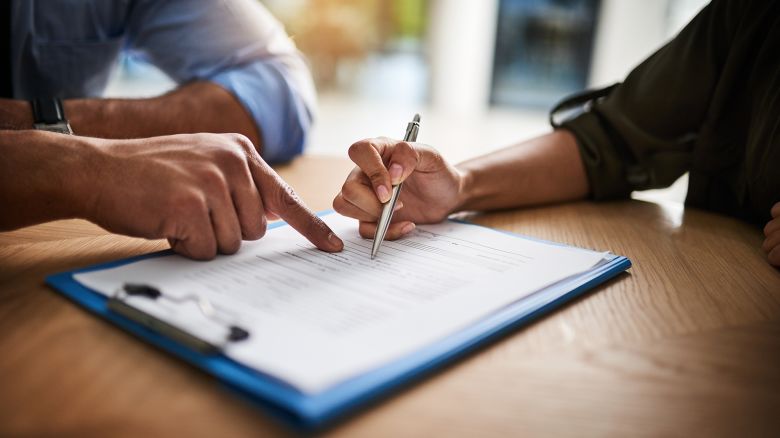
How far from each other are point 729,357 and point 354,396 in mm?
297

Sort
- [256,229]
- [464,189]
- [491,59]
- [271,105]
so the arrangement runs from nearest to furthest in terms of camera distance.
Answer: [256,229], [464,189], [271,105], [491,59]

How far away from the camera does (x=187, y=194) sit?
1.75 ft

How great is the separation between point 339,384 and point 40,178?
0.39 m

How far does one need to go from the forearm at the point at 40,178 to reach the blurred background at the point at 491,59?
326cm

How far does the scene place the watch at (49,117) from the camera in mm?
881

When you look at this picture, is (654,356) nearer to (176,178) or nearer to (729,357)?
(729,357)

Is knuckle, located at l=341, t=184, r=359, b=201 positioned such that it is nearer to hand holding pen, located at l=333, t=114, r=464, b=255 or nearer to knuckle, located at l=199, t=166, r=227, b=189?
hand holding pen, located at l=333, t=114, r=464, b=255

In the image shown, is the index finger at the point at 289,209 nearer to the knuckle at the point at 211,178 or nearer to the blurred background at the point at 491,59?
the knuckle at the point at 211,178

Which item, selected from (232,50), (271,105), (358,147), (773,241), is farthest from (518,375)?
(232,50)

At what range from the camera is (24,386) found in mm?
345

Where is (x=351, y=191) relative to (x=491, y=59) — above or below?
above

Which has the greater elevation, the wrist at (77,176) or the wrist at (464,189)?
the wrist at (77,176)

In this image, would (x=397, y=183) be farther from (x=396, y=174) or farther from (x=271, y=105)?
(x=271, y=105)

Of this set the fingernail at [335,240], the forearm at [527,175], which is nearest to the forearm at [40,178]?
the fingernail at [335,240]
